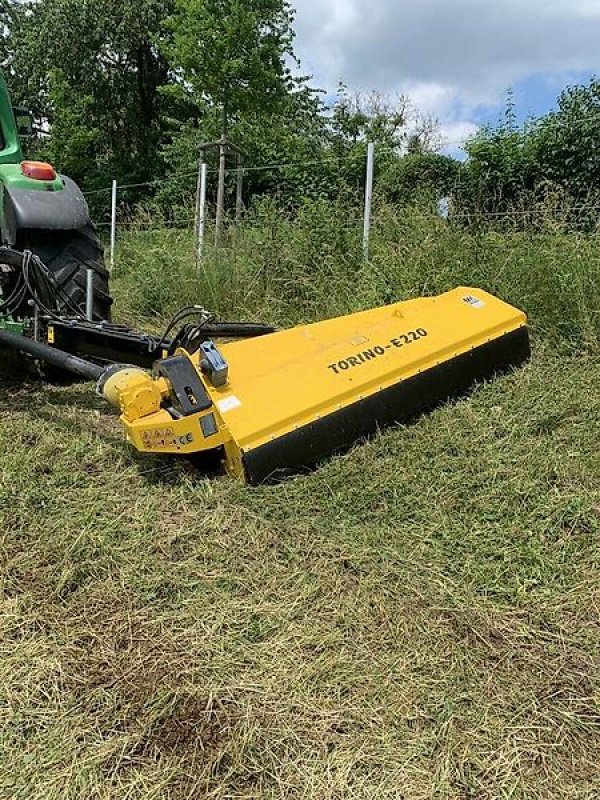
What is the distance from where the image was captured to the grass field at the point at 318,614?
5.60ft

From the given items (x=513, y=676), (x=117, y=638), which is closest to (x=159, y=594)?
(x=117, y=638)

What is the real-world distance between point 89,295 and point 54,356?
0.93 meters

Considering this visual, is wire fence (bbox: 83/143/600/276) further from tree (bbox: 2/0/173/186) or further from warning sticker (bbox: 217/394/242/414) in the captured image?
tree (bbox: 2/0/173/186)

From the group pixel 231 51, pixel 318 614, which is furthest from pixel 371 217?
pixel 231 51

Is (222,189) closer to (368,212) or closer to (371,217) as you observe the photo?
(371,217)

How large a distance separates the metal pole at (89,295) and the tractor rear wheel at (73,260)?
0.06 meters

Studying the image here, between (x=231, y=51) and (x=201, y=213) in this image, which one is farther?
(x=231, y=51)

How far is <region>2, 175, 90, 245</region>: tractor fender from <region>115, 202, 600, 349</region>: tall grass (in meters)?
2.19

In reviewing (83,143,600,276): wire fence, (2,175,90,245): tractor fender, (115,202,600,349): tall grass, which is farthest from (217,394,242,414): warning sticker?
(83,143,600,276): wire fence

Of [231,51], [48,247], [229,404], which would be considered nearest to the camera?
[229,404]

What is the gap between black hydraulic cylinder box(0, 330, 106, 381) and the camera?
119 inches

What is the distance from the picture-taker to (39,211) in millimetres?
3988

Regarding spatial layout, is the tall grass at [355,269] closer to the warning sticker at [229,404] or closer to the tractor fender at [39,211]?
the tractor fender at [39,211]

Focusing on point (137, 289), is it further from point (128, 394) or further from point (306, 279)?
point (128, 394)
